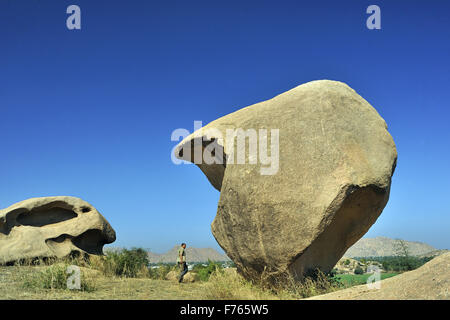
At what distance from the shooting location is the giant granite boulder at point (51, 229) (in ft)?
41.0

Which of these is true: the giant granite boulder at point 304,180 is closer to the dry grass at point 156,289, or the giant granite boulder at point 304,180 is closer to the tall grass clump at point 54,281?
the dry grass at point 156,289

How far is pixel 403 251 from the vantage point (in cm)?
1129

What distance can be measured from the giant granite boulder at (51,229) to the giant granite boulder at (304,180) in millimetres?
7128

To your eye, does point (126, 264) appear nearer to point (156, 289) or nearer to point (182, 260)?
point (182, 260)

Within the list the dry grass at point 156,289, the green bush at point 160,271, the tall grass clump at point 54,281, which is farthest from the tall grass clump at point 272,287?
the green bush at point 160,271

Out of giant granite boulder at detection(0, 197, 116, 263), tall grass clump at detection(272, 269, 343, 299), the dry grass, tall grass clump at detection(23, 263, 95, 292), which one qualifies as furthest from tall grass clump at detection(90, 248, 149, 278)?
tall grass clump at detection(272, 269, 343, 299)

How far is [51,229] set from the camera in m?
13.4

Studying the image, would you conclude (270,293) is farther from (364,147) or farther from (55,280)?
(55,280)

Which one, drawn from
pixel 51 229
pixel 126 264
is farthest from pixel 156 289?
pixel 51 229

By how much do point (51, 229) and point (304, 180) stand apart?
33.8 ft
